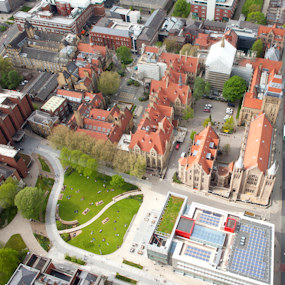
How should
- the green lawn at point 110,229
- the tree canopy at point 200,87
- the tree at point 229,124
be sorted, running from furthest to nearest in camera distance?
the tree canopy at point 200,87
the tree at point 229,124
the green lawn at point 110,229

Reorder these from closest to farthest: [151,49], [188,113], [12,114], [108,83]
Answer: [12,114], [188,113], [108,83], [151,49]

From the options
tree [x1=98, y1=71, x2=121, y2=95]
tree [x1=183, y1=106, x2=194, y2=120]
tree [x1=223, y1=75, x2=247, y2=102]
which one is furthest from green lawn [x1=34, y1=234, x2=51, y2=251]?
tree [x1=223, y1=75, x2=247, y2=102]

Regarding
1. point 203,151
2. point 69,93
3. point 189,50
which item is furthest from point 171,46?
point 203,151

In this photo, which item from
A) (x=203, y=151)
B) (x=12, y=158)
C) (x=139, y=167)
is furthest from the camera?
(x=12, y=158)

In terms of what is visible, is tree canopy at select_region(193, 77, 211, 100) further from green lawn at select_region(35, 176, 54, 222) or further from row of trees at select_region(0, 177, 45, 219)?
row of trees at select_region(0, 177, 45, 219)

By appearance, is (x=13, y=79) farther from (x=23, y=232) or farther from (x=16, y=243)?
(x=16, y=243)

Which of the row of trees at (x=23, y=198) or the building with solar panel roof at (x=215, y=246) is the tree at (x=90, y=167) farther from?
the building with solar panel roof at (x=215, y=246)

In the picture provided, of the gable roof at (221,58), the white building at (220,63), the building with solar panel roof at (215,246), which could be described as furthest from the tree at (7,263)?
the gable roof at (221,58)
